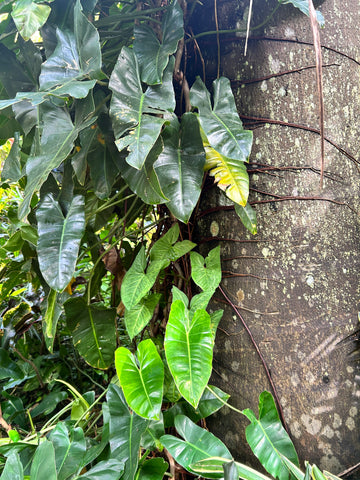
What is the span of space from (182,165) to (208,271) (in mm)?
288

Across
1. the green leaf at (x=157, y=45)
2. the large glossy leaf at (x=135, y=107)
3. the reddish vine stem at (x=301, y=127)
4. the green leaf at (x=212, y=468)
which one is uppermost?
the green leaf at (x=157, y=45)

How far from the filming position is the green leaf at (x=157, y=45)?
0.86m

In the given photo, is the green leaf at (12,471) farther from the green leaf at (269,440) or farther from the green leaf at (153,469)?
the green leaf at (269,440)

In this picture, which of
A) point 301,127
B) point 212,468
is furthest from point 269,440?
point 301,127

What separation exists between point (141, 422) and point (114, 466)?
0.11 metres

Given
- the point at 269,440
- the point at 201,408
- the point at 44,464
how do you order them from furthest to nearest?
1. the point at 201,408
2. the point at 269,440
3. the point at 44,464

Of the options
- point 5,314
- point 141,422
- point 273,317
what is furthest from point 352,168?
point 5,314

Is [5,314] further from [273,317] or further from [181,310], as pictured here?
[273,317]

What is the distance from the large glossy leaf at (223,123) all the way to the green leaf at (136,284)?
366 mm

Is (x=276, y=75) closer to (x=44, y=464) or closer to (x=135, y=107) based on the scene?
(x=135, y=107)

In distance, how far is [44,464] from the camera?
655 mm

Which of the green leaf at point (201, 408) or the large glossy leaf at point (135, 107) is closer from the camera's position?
the large glossy leaf at point (135, 107)

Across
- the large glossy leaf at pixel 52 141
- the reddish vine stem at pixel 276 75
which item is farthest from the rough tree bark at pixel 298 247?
the large glossy leaf at pixel 52 141

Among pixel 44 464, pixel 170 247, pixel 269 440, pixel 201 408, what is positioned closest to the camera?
pixel 44 464
